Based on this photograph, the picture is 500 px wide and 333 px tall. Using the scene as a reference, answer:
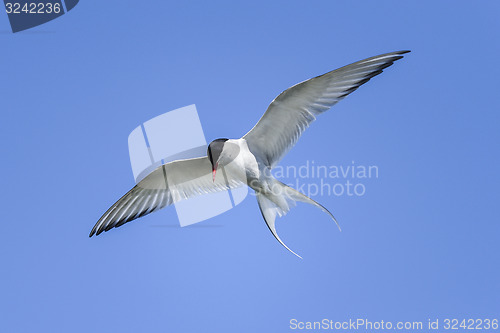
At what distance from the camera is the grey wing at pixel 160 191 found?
5.50m

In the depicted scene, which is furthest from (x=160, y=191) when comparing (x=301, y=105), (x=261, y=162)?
(x=301, y=105)

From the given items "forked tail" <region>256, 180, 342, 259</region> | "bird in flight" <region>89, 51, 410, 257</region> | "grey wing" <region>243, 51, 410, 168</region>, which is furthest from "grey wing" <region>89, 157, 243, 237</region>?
"grey wing" <region>243, 51, 410, 168</region>

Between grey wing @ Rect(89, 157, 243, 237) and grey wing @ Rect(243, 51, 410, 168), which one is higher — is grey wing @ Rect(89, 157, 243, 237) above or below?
below

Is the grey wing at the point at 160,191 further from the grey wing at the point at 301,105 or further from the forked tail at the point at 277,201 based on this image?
the grey wing at the point at 301,105

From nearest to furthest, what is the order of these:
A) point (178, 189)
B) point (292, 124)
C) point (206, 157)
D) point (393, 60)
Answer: point (393, 60) → point (292, 124) → point (206, 157) → point (178, 189)

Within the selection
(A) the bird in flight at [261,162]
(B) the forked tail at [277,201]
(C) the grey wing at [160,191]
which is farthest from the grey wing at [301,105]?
(C) the grey wing at [160,191]

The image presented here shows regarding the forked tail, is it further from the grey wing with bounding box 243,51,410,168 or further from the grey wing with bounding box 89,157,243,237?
the grey wing with bounding box 89,157,243,237

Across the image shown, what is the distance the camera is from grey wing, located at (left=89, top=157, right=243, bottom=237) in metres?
5.50

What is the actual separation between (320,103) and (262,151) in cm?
70

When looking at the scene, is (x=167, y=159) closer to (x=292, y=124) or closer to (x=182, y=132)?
(x=182, y=132)

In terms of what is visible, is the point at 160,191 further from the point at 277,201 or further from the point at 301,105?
the point at 301,105

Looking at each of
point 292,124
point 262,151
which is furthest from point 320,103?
point 262,151

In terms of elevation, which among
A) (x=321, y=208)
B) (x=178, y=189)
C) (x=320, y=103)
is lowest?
(x=321, y=208)

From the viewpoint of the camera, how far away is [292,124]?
4930mm
